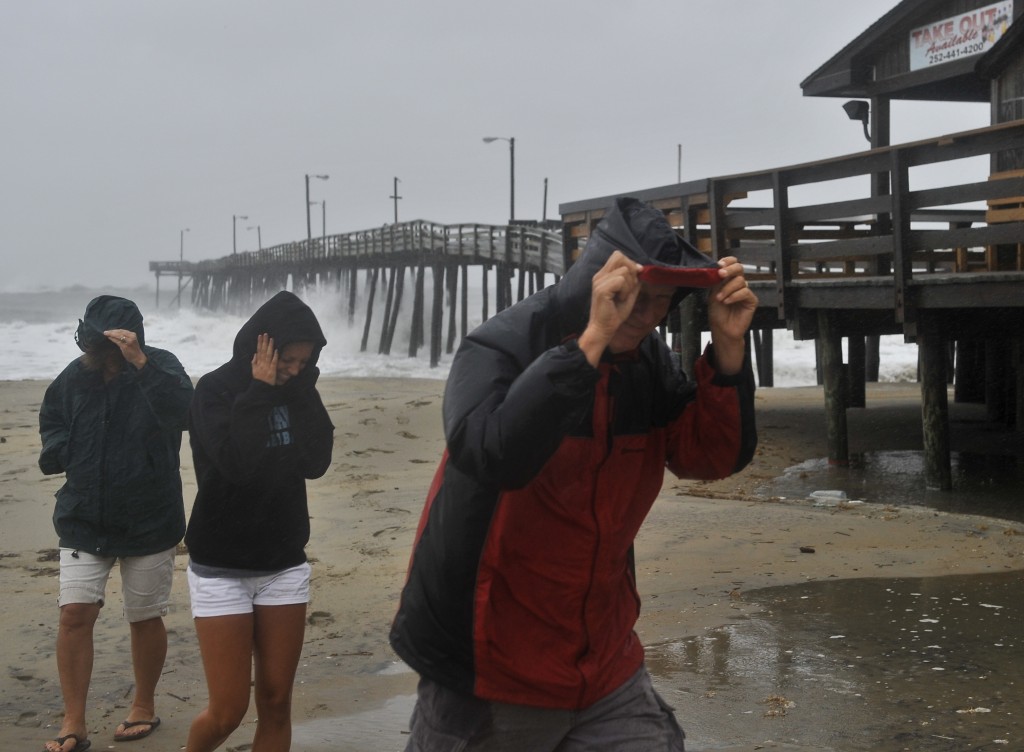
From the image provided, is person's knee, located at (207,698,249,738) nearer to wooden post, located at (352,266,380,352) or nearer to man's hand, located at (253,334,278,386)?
man's hand, located at (253,334,278,386)

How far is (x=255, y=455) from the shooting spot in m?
3.66

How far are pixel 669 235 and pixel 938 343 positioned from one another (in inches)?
336

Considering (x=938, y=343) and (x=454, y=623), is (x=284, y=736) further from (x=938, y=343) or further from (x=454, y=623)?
(x=938, y=343)

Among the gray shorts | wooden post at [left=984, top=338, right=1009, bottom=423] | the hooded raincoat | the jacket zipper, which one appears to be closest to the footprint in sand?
the hooded raincoat

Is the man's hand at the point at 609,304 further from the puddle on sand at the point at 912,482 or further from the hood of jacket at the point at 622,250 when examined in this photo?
the puddle on sand at the point at 912,482

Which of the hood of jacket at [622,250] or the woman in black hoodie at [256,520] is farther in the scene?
the woman in black hoodie at [256,520]

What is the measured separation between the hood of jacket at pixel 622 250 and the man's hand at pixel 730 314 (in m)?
0.07

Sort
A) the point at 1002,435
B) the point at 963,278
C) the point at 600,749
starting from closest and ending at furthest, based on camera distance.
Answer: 1. the point at 600,749
2. the point at 963,278
3. the point at 1002,435

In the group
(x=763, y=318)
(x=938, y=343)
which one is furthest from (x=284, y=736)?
(x=763, y=318)

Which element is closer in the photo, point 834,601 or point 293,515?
point 293,515

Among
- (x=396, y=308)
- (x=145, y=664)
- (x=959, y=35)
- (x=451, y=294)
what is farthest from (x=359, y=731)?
(x=396, y=308)

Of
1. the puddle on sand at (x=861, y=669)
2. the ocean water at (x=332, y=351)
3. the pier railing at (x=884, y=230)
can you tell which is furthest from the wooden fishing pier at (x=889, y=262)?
the ocean water at (x=332, y=351)

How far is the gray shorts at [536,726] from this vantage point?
2.37 metres

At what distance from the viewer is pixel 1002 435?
13555mm
